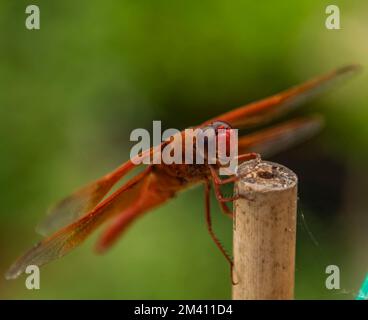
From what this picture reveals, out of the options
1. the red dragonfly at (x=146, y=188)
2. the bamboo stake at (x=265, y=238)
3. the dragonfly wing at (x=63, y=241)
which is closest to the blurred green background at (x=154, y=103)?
the red dragonfly at (x=146, y=188)

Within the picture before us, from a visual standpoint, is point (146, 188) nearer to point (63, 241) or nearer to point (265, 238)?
point (63, 241)

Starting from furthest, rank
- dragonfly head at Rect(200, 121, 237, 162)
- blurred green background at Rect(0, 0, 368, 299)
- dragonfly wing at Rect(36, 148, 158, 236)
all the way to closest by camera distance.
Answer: blurred green background at Rect(0, 0, 368, 299)
dragonfly wing at Rect(36, 148, 158, 236)
dragonfly head at Rect(200, 121, 237, 162)

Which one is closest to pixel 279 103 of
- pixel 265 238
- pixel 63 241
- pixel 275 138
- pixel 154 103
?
pixel 275 138

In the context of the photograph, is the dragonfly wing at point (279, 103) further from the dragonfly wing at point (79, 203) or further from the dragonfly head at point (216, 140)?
the dragonfly wing at point (79, 203)

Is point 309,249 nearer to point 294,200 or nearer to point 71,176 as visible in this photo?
point 71,176

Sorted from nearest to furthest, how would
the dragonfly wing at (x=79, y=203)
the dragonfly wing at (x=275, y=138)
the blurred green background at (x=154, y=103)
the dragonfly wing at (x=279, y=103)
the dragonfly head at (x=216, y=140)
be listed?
1. the dragonfly head at (x=216, y=140)
2. the dragonfly wing at (x=79, y=203)
3. the dragonfly wing at (x=279, y=103)
4. the dragonfly wing at (x=275, y=138)
5. the blurred green background at (x=154, y=103)

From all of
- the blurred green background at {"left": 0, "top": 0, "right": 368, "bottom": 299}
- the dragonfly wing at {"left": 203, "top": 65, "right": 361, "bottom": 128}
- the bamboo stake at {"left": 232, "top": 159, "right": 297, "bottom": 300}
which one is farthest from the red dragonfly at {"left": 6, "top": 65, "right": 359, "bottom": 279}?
the blurred green background at {"left": 0, "top": 0, "right": 368, "bottom": 299}

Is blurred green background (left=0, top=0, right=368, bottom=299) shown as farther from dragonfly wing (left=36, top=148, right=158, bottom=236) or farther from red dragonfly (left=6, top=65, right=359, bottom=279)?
dragonfly wing (left=36, top=148, right=158, bottom=236)

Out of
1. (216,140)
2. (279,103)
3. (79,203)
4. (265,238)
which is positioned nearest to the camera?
(265,238)
